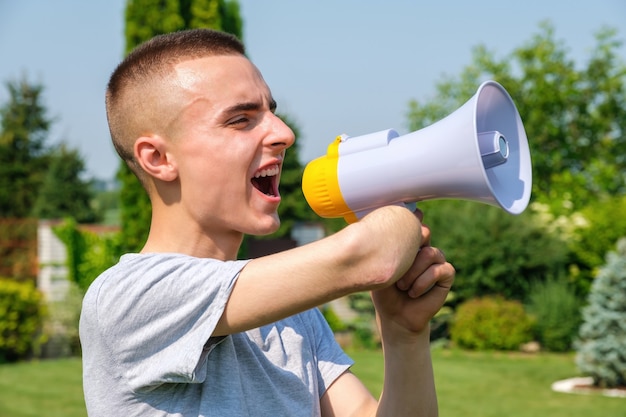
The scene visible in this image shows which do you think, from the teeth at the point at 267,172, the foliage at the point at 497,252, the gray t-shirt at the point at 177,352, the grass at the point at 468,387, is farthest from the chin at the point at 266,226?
the foliage at the point at 497,252

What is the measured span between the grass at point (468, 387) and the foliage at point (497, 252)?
1981mm

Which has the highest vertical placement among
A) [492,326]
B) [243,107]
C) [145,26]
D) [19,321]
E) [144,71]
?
[145,26]

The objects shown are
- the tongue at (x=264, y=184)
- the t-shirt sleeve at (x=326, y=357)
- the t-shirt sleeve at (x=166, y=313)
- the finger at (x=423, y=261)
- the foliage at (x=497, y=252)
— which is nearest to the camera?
the t-shirt sleeve at (x=166, y=313)

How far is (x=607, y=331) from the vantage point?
12.1 m

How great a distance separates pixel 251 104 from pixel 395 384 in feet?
2.73

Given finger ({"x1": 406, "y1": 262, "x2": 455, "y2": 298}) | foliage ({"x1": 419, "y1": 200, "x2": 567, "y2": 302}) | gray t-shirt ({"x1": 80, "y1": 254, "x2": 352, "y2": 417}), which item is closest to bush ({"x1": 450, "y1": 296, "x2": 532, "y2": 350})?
foliage ({"x1": 419, "y1": 200, "x2": 567, "y2": 302})

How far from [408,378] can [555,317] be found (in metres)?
14.4

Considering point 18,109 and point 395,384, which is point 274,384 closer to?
point 395,384

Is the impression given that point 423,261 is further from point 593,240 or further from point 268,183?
Result: point 593,240

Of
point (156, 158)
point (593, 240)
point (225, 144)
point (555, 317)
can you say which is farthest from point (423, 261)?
point (593, 240)

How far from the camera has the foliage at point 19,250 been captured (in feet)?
59.9

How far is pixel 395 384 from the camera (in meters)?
2.27

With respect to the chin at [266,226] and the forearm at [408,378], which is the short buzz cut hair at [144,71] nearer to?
the chin at [266,226]

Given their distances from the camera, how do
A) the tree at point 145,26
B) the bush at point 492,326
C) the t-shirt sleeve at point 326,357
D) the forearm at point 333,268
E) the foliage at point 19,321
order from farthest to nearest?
the bush at point 492,326 < the foliage at point 19,321 < the tree at point 145,26 < the t-shirt sleeve at point 326,357 < the forearm at point 333,268
